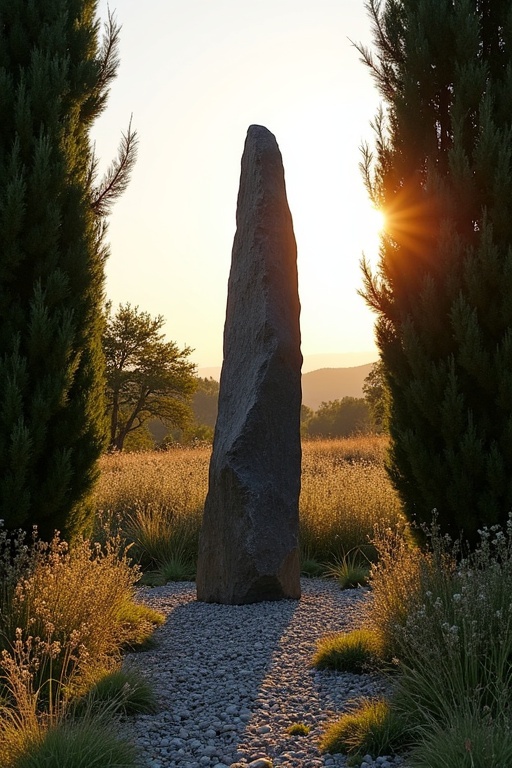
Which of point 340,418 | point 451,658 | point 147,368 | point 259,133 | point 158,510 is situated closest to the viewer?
point 451,658

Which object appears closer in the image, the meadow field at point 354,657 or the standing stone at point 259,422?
the meadow field at point 354,657

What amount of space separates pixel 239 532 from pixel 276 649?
4.54 ft

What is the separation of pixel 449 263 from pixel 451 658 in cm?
342

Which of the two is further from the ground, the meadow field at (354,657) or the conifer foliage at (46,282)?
the conifer foliage at (46,282)

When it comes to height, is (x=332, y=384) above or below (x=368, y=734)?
above

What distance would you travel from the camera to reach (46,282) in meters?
5.94

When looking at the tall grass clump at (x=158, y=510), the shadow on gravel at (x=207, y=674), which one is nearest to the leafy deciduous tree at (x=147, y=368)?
the tall grass clump at (x=158, y=510)

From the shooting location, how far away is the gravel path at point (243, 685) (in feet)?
12.3

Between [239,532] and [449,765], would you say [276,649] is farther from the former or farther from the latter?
[449,765]

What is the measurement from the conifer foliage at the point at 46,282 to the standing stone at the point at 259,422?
122cm

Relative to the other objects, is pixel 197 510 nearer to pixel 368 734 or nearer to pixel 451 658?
pixel 368 734

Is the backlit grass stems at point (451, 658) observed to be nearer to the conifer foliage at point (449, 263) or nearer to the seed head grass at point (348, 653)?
the seed head grass at point (348, 653)

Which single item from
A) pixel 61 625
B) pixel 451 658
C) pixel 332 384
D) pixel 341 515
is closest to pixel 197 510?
pixel 341 515

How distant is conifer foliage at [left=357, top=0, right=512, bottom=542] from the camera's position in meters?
5.91
